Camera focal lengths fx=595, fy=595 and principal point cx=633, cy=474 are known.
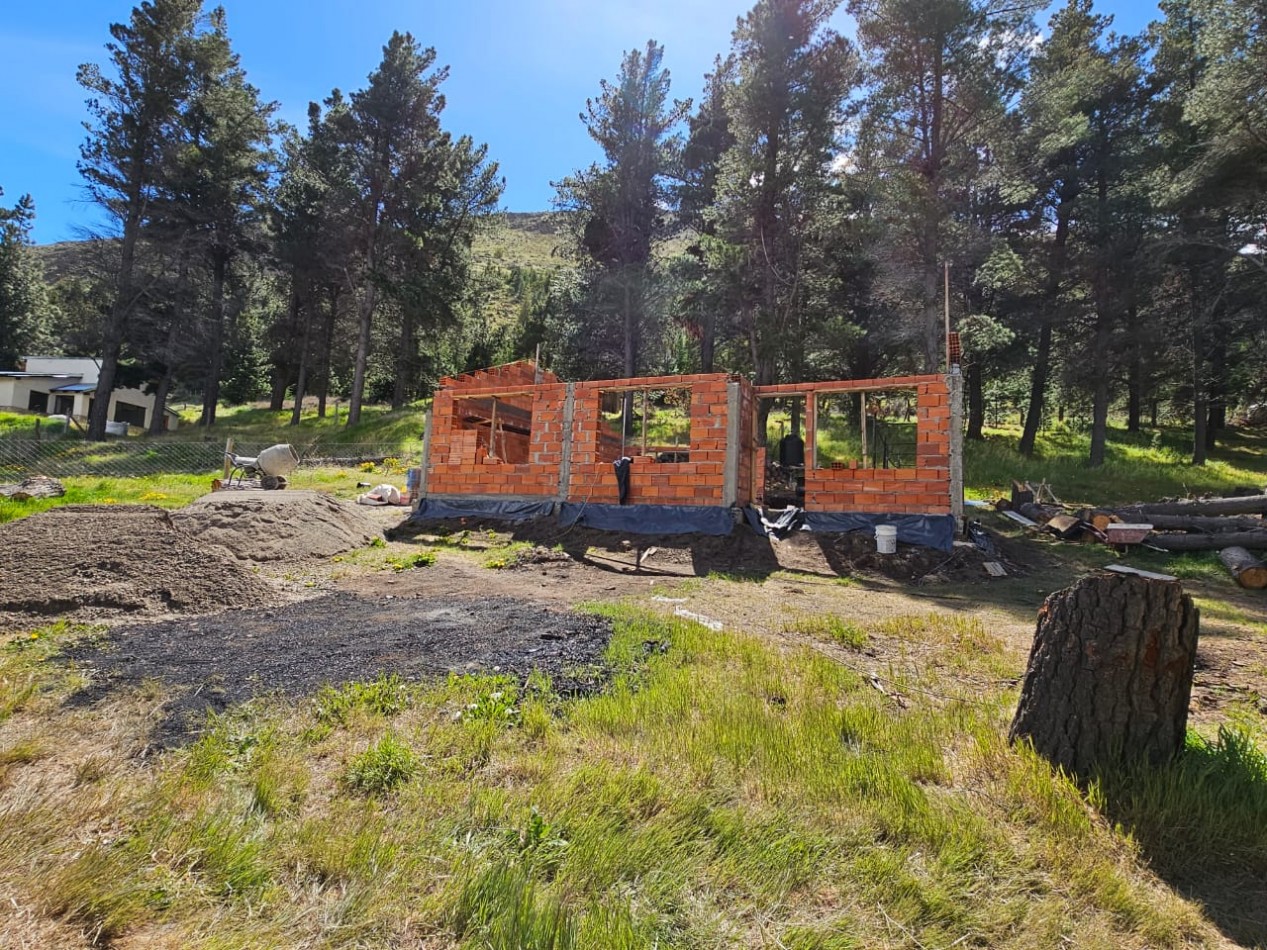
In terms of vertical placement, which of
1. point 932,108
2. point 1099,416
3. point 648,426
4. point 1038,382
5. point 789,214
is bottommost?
point 648,426

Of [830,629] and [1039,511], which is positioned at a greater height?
[1039,511]

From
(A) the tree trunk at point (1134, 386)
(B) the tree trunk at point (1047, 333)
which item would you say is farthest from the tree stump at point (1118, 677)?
(A) the tree trunk at point (1134, 386)

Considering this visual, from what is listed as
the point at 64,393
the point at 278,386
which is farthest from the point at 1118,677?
the point at 64,393

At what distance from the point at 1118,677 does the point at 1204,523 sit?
1126 centimetres

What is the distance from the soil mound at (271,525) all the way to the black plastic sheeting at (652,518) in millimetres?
3461

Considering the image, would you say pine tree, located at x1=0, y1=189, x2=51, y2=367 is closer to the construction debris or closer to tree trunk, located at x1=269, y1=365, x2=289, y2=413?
tree trunk, located at x1=269, y1=365, x2=289, y2=413

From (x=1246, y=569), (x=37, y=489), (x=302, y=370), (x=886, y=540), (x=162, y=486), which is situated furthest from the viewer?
(x=302, y=370)

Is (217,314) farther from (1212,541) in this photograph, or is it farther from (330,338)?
(1212,541)

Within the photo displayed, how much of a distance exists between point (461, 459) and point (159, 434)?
21.8m

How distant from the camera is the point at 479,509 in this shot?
451 inches

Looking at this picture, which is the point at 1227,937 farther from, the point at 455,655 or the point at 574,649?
the point at 455,655

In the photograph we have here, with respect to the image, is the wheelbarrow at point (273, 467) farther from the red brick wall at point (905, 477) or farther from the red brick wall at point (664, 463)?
the red brick wall at point (905, 477)

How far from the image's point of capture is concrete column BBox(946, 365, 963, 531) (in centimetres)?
912

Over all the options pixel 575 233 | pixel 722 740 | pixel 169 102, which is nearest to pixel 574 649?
pixel 722 740
